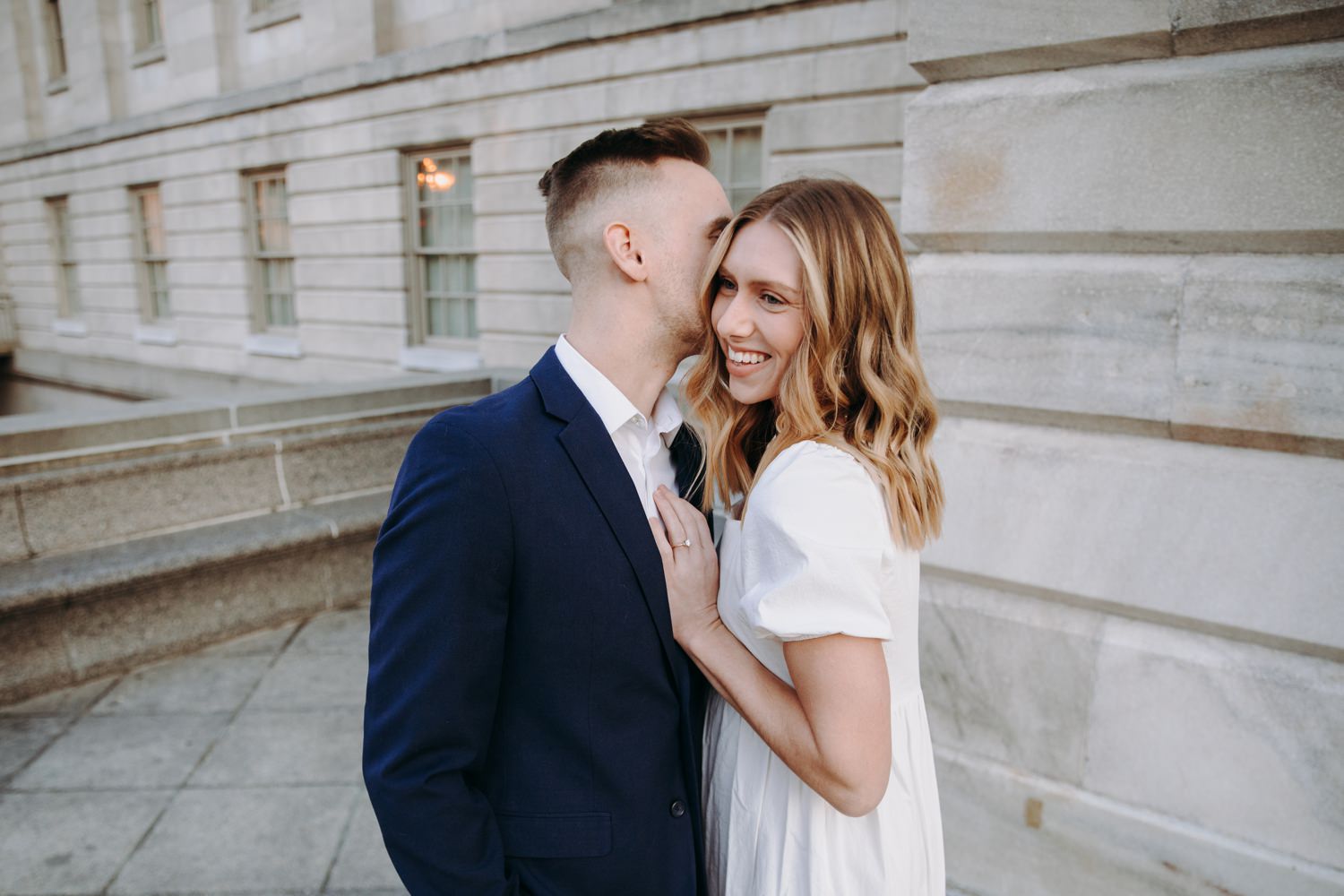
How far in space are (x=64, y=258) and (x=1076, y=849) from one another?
24.9m

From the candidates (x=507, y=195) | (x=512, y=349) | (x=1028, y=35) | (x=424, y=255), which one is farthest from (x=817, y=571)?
(x=424, y=255)

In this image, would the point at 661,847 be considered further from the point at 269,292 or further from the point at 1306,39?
the point at 269,292

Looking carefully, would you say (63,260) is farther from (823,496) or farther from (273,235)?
(823,496)

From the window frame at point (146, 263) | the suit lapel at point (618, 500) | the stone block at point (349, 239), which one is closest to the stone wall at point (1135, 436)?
the suit lapel at point (618, 500)

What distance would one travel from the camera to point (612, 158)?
1.98 meters

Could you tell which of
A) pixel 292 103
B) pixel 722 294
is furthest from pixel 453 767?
pixel 292 103

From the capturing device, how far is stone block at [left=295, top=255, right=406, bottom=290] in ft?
40.7

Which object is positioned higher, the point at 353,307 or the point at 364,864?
the point at 353,307

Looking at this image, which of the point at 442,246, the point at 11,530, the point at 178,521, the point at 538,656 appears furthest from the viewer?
the point at 442,246

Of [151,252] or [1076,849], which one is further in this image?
[151,252]

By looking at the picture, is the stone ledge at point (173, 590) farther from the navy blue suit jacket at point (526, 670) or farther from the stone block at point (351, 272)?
the stone block at point (351, 272)

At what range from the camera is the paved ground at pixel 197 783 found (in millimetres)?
3174

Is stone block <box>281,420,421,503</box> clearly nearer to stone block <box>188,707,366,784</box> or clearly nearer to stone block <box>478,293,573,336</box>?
stone block <box>188,707,366,784</box>

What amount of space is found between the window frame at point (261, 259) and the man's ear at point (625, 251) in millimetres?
14344
